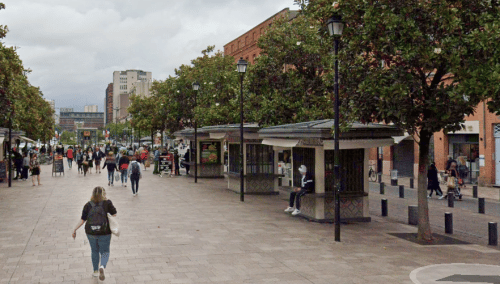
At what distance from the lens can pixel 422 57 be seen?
392 inches

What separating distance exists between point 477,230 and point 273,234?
5.94m

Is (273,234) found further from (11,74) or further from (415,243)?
(11,74)

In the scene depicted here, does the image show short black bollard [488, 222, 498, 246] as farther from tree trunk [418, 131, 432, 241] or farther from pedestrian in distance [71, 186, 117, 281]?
pedestrian in distance [71, 186, 117, 281]

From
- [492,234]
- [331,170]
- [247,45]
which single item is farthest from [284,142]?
[247,45]

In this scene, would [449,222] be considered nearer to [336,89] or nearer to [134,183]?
[336,89]

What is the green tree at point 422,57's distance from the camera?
936cm

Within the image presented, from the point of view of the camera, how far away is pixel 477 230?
13.0m

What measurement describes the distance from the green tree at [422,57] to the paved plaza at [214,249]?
2020mm

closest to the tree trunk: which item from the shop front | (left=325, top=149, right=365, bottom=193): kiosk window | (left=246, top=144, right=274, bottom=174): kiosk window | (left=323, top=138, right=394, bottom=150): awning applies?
the shop front

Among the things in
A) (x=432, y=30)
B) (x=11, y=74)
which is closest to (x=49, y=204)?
(x=11, y=74)

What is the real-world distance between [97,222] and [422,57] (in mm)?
7227

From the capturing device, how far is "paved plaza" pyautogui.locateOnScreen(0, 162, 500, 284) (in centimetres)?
791

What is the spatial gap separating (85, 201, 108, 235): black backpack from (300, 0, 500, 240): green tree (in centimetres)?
607

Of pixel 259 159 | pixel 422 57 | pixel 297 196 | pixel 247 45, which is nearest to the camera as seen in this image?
pixel 422 57
